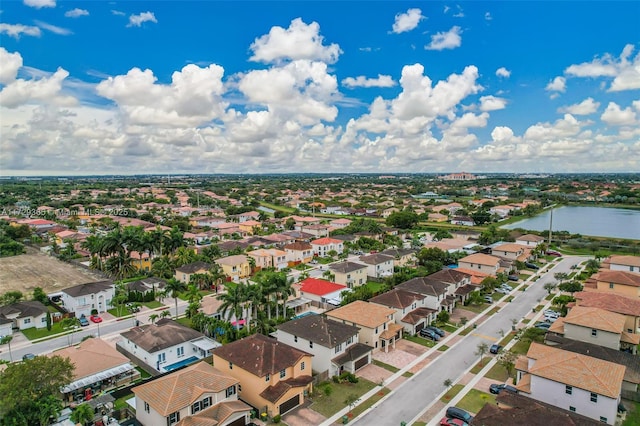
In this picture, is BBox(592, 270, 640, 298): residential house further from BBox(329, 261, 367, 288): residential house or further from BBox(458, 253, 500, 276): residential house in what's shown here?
BBox(329, 261, 367, 288): residential house

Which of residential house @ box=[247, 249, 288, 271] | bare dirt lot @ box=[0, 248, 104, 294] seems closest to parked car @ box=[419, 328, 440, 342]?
residential house @ box=[247, 249, 288, 271]

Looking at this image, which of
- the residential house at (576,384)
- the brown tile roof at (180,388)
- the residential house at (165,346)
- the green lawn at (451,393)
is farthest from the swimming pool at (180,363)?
the residential house at (576,384)

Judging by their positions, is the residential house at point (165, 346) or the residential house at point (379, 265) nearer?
the residential house at point (165, 346)

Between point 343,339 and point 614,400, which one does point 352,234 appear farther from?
point 614,400

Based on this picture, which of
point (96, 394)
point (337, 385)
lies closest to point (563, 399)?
point (337, 385)

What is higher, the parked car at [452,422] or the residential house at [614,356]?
the residential house at [614,356]

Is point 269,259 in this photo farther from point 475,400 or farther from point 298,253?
point 475,400

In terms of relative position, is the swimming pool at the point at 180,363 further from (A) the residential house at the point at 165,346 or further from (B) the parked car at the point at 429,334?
(B) the parked car at the point at 429,334
